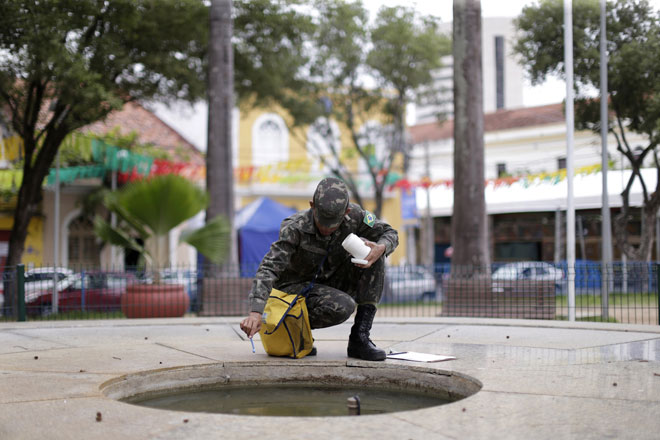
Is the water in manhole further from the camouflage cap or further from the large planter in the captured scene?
the large planter

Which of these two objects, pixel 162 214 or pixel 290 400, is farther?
pixel 162 214

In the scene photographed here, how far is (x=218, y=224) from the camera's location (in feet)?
39.2

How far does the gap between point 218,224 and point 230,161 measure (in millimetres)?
1632

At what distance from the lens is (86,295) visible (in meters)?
13.3

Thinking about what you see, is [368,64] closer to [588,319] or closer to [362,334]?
[588,319]

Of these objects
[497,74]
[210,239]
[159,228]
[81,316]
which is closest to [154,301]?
[159,228]

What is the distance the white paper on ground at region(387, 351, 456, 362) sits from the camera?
5.29 m

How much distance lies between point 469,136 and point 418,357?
721cm

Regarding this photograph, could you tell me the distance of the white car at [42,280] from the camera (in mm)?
12195

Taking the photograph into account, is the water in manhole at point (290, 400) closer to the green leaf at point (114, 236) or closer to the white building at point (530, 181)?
the green leaf at point (114, 236)

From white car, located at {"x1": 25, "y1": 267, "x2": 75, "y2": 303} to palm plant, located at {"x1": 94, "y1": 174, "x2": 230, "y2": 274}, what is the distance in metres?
1.47

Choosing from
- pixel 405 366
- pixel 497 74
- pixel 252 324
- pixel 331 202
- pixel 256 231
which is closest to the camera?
pixel 252 324

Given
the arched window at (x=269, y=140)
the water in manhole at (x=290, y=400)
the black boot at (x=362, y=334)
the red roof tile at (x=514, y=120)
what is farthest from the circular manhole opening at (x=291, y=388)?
the arched window at (x=269, y=140)

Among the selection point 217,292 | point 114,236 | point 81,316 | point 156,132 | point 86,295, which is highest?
point 156,132
